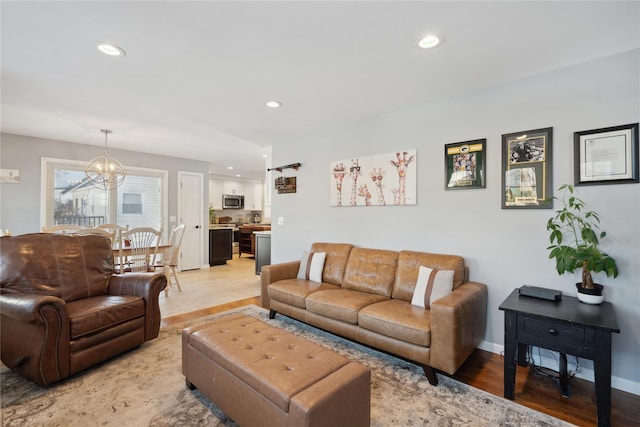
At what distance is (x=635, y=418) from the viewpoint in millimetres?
1780

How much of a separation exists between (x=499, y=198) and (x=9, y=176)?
6.40m

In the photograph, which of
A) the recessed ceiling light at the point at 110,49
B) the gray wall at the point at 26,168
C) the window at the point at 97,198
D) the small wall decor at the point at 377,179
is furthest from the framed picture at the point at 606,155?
the gray wall at the point at 26,168

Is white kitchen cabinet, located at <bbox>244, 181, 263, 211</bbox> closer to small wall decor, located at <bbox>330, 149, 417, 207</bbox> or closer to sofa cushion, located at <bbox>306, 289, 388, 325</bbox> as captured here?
small wall decor, located at <bbox>330, 149, 417, 207</bbox>

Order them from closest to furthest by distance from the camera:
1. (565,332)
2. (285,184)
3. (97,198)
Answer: (565,332)
(285,184)
(97,198)

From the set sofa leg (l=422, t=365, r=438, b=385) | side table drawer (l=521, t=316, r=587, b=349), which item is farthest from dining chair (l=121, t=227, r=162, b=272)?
side table drawer (l=521, t=316, r=587, b=349)

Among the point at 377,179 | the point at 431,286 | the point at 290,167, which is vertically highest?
the point at 290,167

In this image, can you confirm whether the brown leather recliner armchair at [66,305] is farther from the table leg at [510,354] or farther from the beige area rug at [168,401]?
the table leg at [510,354]

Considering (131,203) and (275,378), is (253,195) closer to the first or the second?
(131,203)

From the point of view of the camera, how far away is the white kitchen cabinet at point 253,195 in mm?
9883

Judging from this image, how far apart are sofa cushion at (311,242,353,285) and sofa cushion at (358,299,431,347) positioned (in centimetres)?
82

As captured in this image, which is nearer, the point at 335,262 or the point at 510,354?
the point at 510,354

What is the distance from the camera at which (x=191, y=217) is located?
6480mm

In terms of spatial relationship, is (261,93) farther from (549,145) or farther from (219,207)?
(219,207)

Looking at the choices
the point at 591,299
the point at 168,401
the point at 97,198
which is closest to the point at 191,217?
the point at 97,198
